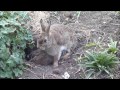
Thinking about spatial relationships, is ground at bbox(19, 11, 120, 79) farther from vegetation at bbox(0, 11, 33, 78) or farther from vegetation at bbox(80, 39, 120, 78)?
vegetation at bbox(0, 11, 33, 78)

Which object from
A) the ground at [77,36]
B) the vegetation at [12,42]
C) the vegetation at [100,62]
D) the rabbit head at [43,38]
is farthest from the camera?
the rabbit head at [43,38]

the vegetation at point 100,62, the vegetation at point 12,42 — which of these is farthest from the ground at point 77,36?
the vegetation at point 12,42

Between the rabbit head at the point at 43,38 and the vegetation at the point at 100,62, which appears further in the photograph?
Result: the rabbit head at the point at 43,38

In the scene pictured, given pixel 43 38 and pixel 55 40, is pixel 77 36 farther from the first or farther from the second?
pixel 43 38

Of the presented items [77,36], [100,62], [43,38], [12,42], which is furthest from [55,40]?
[100,62]

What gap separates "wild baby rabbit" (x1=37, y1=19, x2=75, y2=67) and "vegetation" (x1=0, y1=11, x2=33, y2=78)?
233mm

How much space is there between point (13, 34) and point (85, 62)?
1.23 meters

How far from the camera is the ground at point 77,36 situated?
5141 mm

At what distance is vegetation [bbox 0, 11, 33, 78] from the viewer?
4.72 m

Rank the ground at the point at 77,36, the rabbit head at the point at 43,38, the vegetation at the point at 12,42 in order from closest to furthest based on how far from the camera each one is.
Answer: the vegetation at the point at 12,42 → the ground at the point at 77,36 → the rabbit head at the point at 43,38

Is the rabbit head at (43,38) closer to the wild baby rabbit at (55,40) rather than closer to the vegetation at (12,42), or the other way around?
the wild baby rabbit at (55,40)

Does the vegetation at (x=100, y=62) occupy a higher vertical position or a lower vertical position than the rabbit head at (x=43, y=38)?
lower

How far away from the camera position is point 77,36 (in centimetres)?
630

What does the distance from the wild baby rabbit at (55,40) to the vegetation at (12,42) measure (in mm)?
233
